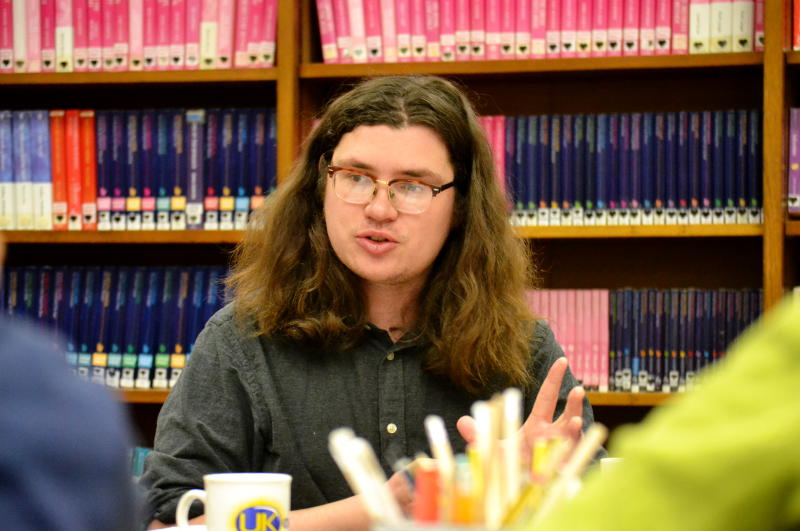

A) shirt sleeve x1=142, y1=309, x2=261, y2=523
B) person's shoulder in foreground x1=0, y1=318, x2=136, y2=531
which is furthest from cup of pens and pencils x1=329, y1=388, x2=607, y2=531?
shirt sleeve x1=142, y1=309, x2=261, y2=523

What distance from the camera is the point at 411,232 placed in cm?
164

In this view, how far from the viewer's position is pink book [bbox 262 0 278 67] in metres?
2.50

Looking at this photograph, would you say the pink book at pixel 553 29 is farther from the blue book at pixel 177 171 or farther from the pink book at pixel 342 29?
the blue book at pixel 177 171

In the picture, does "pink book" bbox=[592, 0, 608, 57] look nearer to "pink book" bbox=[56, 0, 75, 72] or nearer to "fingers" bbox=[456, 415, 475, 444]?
"pink book" bbox=[56, 0, 75, 72]

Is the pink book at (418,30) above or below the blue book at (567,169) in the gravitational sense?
above

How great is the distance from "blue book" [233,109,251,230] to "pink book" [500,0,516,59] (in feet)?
2.06

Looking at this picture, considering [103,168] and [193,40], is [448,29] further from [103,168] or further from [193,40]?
[103,168]

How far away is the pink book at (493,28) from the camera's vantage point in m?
2.44

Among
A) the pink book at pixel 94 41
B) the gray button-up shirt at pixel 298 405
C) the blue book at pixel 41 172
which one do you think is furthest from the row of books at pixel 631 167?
the blue book at pixel 41 172

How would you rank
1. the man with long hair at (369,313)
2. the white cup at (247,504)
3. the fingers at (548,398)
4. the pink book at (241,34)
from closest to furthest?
the white cup at (247,504), the fingers at (548,398), the man with long hair at (369,313), the pink book at (241,34)

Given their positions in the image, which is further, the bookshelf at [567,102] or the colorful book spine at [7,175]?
the colorful book spine at [7,175]

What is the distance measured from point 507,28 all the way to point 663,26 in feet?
1.15

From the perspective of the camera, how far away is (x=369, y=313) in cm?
168

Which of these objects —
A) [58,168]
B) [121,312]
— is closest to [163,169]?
[58,168]
